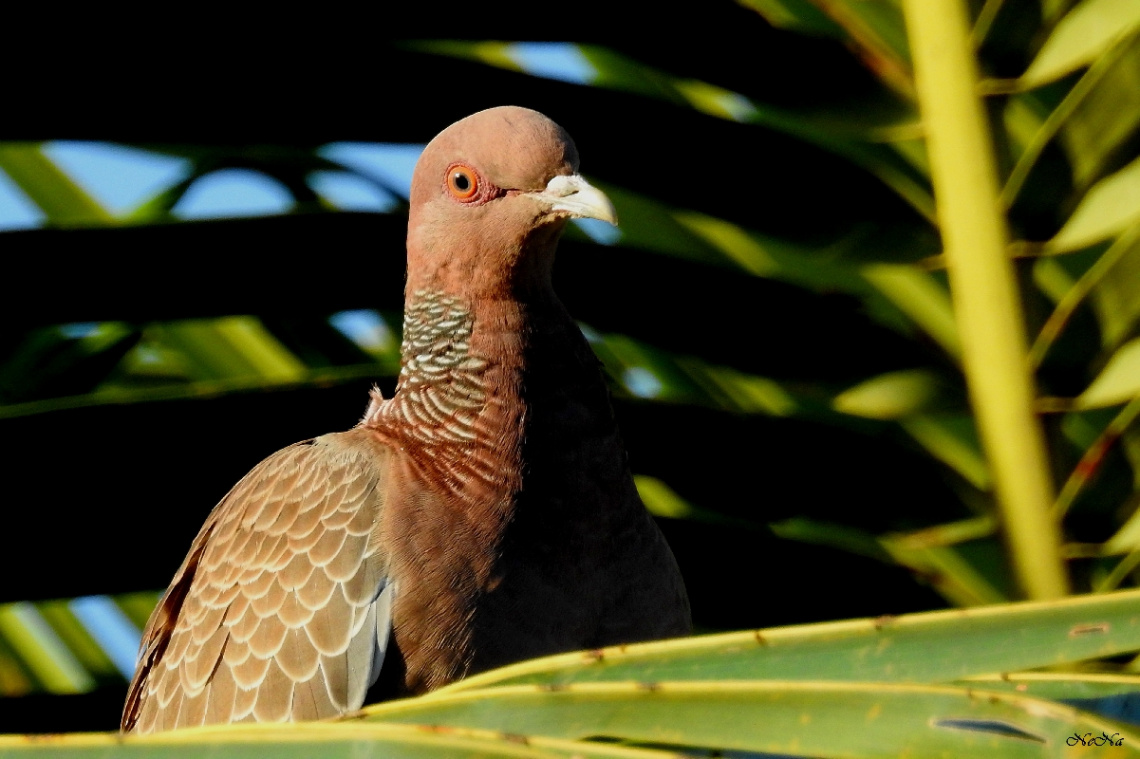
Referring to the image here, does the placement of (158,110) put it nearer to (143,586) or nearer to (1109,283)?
(143,586)

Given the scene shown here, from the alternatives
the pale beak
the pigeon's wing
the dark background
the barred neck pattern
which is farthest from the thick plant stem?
the pigeon's wing

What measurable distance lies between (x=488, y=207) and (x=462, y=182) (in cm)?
8

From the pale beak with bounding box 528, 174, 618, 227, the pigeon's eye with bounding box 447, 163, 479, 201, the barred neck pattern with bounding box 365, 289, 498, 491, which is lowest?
the barred neck pattern with bounding box 365, 289, 498, 491

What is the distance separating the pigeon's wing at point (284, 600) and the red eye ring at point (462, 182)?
0.50m

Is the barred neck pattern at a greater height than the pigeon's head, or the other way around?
the pigeon's head

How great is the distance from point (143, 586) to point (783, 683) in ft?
4.90

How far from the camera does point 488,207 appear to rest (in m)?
A: 2.61

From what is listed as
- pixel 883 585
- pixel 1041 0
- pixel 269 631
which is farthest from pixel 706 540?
pixel 1041 0

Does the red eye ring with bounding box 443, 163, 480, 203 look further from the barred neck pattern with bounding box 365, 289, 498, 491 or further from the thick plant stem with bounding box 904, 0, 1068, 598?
the thick plant stem with bounding box 904, 0, 1068, 598

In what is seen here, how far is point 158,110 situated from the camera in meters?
1.97

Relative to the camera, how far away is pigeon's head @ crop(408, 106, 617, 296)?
96.4 inches

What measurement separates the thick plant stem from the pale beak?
1.88ft

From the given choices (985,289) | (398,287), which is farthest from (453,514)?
(985,289)

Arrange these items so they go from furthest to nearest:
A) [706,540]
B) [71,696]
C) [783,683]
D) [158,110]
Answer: [706,540], [71,696], [158,110], [783,683]
